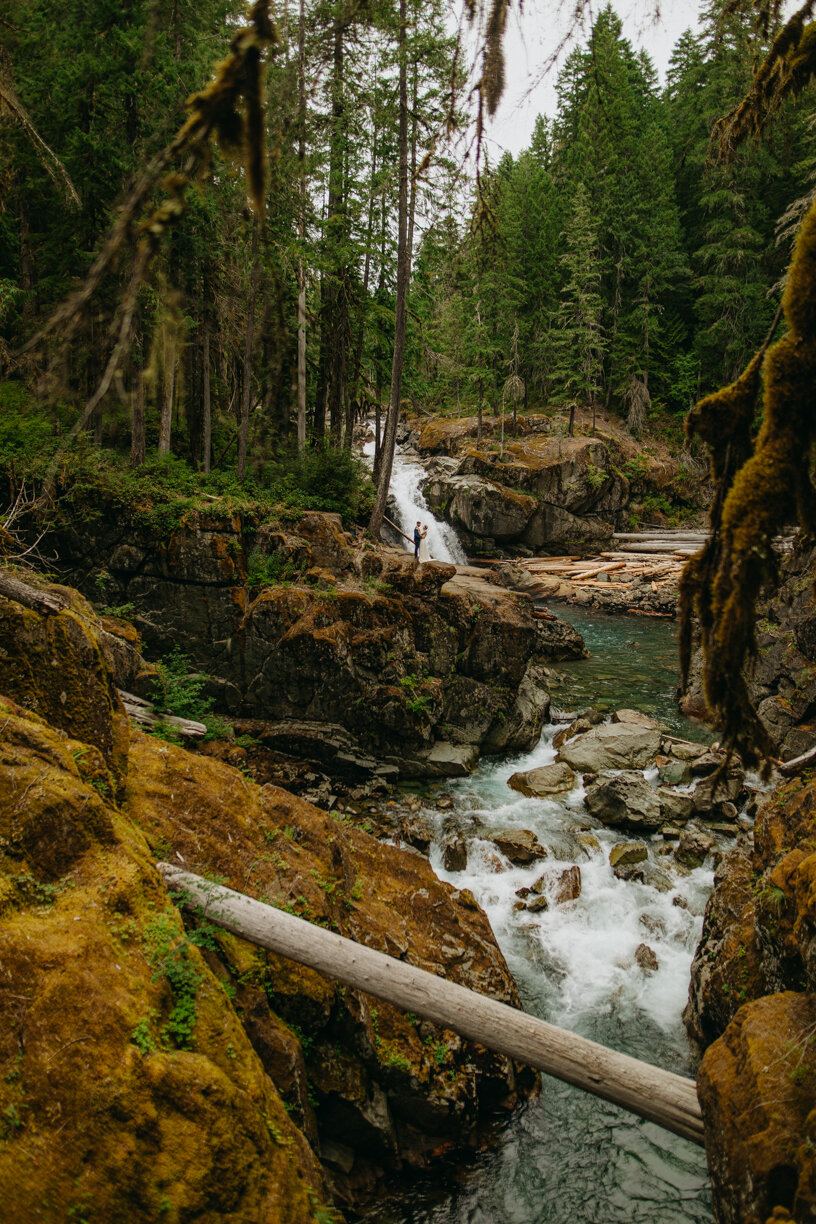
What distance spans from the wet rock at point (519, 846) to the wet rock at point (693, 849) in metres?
2.16

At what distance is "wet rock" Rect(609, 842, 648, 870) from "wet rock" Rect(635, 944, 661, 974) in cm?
143

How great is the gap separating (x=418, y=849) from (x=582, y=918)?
257 cm

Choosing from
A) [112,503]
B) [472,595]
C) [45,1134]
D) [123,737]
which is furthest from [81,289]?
[472,595]

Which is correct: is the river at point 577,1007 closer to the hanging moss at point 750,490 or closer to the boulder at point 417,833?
the boulder at point 417,833

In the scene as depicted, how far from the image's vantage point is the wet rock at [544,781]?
11.0m

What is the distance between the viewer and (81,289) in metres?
1.41

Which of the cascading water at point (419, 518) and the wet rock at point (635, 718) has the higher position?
the cascading water at point (419, 518)

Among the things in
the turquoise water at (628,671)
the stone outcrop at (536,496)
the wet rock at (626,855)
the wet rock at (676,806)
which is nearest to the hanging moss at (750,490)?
the wet rock at (626,855)

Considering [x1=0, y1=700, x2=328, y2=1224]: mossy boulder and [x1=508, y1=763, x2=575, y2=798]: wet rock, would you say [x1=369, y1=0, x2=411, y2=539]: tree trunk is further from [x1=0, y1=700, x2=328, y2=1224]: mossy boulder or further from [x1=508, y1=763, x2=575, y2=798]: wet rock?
[x1=0, y1=700, x2=328, y2=1224]: mossy boulder

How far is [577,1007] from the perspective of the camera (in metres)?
6.80

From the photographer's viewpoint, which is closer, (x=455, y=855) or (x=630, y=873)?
(x=630, y=873)

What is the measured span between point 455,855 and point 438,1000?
459cm

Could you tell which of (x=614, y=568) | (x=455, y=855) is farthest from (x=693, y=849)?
(x=614, y=568)

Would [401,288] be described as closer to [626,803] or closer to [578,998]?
[626,803]
